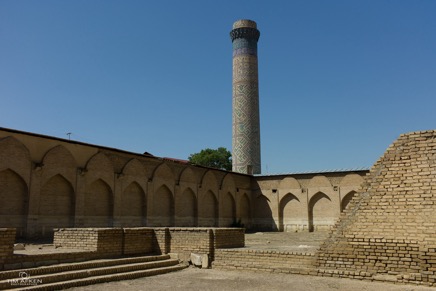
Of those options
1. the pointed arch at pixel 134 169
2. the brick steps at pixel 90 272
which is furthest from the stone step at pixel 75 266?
the pointed arch at pixel 134 169

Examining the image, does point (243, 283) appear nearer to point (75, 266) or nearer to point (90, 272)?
point (90, 272)

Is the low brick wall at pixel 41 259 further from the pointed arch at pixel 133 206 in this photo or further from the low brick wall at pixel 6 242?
the pointed arch at pixel 133 206

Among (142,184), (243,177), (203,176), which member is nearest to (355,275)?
(142,184)

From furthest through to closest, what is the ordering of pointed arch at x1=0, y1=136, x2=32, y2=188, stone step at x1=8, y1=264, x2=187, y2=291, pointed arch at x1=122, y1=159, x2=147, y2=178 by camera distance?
1. pointed arch at x1=122, y1=159, x2=147, y2=178
2. pointed arch at x1=0, y1=136, x2=32, y2=188
3. stone step at x1=8, y1=264, x2=187, y2=291

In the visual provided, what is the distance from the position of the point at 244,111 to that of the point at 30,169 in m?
25.5

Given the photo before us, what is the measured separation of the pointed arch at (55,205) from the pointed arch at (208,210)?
1011 centimetres

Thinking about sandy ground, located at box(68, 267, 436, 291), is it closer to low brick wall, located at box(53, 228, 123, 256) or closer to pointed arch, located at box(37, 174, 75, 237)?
low brick wall, located at box(53, 228, 123, 256)

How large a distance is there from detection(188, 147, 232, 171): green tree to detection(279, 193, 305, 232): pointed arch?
17244mm

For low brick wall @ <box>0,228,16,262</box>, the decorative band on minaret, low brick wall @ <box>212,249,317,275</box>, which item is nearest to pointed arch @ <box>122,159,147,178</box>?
low brick wall @ <box>212,249,317,275</box>

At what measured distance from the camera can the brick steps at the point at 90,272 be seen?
7.80 meters

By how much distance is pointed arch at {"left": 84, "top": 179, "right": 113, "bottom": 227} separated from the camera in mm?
18797

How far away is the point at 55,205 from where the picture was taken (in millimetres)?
17438

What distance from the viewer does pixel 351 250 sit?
8.86 meters

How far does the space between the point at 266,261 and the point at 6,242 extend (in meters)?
5.81
